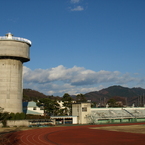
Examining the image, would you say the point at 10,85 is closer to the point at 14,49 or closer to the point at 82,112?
the point at 14,49

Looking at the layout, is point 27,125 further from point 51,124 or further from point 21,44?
point 21,44

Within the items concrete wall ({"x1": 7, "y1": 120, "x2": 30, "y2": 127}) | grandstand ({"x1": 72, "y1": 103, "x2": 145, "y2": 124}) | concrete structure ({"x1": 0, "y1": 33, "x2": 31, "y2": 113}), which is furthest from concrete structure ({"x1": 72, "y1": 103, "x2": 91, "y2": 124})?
concrete structure ({"x1": 0, "y1": 33, "x2": 31, "y2": 113})

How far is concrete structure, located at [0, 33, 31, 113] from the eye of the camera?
2660 inches

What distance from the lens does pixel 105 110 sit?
3354 inches

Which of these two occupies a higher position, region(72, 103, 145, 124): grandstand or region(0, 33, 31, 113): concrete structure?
region(0, 33, 31, 113): concrete structure

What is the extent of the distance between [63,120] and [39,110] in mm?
28299

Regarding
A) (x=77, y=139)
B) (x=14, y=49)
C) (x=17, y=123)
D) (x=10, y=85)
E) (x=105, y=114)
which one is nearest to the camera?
(x=77, y=139)

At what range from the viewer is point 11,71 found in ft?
227

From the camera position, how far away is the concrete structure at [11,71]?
6756 centimetres

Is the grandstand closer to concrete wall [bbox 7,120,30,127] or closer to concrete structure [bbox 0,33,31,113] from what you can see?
concrete wall [bbox 7,120,30,127]

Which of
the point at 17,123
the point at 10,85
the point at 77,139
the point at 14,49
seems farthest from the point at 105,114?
the point at 77,139

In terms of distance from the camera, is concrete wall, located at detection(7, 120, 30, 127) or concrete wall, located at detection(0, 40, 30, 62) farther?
concrete wall, located at detection(0, 40, 30, 62)

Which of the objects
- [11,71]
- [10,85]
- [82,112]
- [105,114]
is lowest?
[105,114]

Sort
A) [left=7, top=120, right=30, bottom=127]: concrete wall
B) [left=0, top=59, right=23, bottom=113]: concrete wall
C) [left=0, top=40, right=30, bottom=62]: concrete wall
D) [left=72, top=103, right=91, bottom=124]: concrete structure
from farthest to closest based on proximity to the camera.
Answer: [left=72, top=103, right=91, bottom=124]: concrete structure, [left=0, top=40, right=30, bottom=62]: concrete wall, [left=0, top=59, right=23, bottom=113]: concrete wall, [left=7, top=120, right=30, bottom=127]: concrete wall
